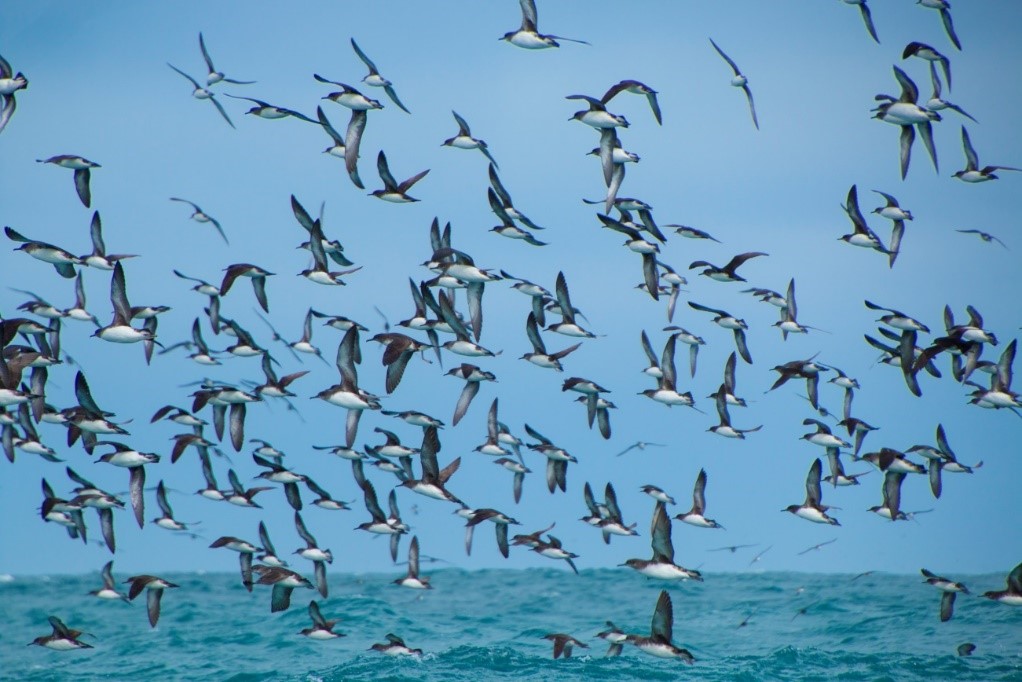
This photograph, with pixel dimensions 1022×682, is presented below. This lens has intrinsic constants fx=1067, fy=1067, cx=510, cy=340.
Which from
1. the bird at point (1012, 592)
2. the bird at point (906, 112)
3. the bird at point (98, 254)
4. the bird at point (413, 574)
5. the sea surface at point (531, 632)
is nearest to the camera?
the bird at point (1012, 592)

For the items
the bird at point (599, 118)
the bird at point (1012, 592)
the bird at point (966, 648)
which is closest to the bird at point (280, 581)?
the bird at point (599, 118)

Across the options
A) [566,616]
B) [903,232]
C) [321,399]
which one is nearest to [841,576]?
[566,616]

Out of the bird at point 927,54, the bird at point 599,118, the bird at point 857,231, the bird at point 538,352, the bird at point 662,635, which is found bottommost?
the bird at point 662,635

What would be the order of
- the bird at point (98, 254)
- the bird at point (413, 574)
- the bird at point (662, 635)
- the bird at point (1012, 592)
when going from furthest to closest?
the bird at point (413, 574)
the bird at point (98, 254)
the bird at point (1012, 592)
the bird at point (662, 635)

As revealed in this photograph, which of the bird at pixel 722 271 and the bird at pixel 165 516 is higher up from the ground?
the bird at pixel 722 271

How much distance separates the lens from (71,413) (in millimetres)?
20484

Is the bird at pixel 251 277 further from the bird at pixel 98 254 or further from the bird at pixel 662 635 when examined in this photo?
the bird at pixel 662 635

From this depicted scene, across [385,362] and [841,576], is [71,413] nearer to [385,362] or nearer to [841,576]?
[385,362]

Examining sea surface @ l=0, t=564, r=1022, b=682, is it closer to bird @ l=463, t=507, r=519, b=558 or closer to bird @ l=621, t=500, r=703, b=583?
bird @ l=463, t=507, r=519, b=558

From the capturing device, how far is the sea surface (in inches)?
1025

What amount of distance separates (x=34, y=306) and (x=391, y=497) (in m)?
8.36

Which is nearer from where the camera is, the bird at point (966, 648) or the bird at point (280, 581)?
the bird at point (280, 581)

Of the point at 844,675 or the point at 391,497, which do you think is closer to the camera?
the point at 391,497

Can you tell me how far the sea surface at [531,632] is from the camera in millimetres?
A: 26031
